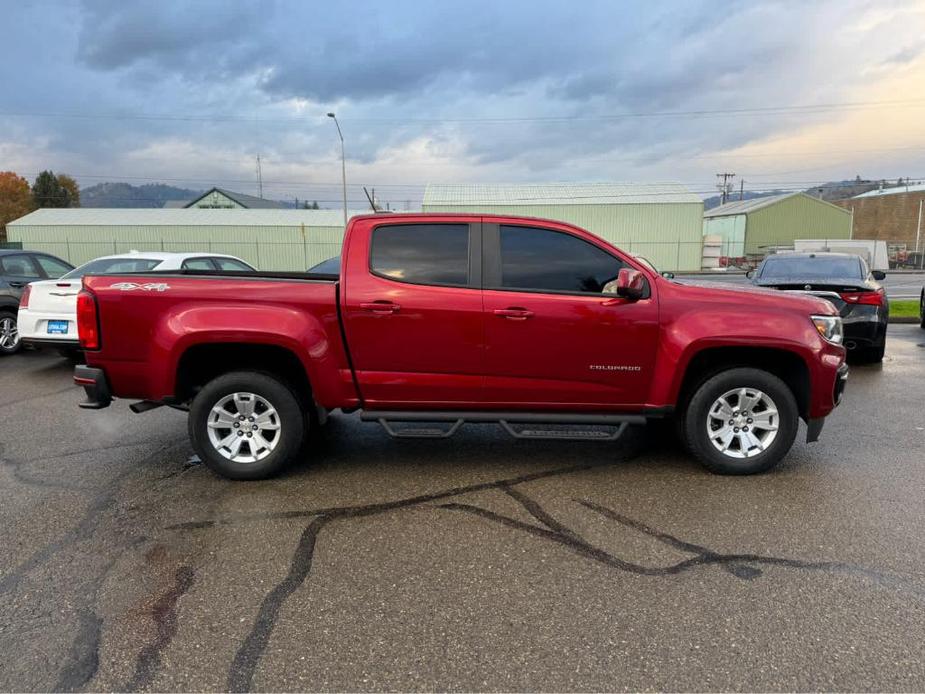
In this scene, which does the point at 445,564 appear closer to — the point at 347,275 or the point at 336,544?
the point at 336,544

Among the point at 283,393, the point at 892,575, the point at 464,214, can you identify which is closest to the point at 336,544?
the point at 283,393

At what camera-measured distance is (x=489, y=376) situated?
4.47 meters

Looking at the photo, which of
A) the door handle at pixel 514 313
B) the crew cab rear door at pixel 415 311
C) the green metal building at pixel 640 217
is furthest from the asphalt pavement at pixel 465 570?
the green metal building at pixel 640 217

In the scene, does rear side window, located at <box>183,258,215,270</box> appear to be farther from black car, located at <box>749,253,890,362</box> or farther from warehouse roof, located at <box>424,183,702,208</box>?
warehouse roof, located at <box>424,183,702,208</box>

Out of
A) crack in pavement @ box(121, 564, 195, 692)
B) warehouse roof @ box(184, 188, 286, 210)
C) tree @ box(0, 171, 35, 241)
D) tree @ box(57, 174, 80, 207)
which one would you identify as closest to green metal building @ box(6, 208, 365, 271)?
warehouse roof @ box(184, 188, 286, 210)

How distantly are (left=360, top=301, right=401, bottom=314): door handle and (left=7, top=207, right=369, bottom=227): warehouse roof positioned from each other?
39.7m

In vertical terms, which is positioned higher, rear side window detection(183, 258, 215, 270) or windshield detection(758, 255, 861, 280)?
rear side window detection(183, 258, 215, 270)

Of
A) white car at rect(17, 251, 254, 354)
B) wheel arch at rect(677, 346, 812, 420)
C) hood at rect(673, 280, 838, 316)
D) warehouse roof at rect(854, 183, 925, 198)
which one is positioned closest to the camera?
hood at rect(673, 280, 838, 316)

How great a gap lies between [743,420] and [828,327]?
908 millimetres

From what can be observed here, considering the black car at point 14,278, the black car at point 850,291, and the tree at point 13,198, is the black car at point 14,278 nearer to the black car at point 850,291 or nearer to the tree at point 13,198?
the black car at point 850,291

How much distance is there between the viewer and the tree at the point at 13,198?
7919 cm

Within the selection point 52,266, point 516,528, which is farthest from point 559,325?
point 52,266

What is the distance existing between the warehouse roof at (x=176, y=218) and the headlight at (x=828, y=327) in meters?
40.3

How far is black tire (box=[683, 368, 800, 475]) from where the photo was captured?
4492 millimetres
